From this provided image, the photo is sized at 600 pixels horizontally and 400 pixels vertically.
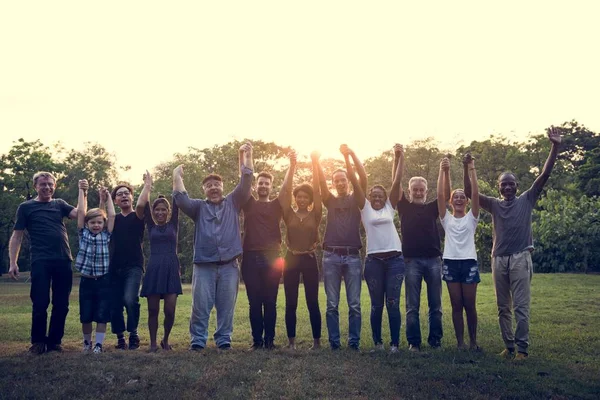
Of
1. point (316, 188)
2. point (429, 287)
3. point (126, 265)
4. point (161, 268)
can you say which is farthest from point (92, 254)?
point (429, 287)

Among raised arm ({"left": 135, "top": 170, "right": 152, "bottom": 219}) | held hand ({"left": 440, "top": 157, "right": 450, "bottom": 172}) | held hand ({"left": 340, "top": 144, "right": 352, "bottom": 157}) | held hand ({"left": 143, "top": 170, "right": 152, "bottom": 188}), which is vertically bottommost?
raised arm ({"left": 135, "top": 170, "right": 152, "bottom": 219})

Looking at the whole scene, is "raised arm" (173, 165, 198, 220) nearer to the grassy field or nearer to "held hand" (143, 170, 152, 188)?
"held hand" (143, 170, 152, 188)

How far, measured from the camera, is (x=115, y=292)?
8.29 metres

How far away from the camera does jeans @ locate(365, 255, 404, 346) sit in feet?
26.6

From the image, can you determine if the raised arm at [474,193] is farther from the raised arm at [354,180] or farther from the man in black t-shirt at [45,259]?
the man in black t-shirt at [45,259]

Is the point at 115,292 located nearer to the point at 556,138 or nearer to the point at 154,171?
the point at 556,138

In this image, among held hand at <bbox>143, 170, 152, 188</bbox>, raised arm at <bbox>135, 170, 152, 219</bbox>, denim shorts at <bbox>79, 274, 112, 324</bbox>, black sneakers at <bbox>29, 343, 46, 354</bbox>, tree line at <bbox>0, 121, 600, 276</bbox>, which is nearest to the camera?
black sneakers at <bbox>29, 343, 46, 354</bbox>

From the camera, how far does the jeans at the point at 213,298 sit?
26.8ft

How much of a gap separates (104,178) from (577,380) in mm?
42487

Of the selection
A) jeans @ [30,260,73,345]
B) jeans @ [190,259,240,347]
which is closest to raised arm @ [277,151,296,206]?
jeans @ [190,259,240,347]

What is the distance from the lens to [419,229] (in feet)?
27.4

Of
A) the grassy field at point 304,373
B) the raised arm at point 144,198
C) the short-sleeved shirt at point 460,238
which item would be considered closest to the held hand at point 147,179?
the raised arm at point 144,198

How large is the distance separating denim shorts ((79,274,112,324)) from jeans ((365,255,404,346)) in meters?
3.75

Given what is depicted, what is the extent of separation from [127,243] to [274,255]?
7.22 feet
